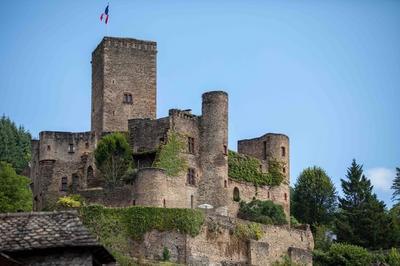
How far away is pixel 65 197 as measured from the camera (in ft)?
213

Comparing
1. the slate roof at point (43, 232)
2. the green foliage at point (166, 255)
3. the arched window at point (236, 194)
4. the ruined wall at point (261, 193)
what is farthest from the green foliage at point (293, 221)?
the slate roof at point (43, 232)

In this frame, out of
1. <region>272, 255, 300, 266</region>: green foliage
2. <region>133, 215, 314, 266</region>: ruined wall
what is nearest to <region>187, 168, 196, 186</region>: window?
<region>133, 215, 314, 266</region>: ruined wall

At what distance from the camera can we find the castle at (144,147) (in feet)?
209

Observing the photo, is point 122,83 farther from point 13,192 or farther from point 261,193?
point 13,192

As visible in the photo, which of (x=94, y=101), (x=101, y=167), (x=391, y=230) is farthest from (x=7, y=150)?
(x=391, y=230)

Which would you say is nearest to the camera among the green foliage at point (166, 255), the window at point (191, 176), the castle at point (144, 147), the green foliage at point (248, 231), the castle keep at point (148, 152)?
the green foliage at point (166, 255)

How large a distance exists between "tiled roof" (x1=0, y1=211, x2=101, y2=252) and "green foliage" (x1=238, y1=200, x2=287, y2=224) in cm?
4158

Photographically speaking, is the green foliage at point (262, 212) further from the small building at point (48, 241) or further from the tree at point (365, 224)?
the small building at point (48, 241)

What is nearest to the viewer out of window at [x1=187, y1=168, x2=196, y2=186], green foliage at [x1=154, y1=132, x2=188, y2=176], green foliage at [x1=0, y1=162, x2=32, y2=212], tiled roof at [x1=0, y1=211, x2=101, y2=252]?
tiled roof at [x1=0, y1=211, x2=101, y2=252]

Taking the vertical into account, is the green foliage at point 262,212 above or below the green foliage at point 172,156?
below

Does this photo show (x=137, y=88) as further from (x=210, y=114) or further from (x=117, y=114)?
(x=210, y=114)

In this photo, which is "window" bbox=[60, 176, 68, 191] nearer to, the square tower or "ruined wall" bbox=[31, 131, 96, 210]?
"ruined wall" bbox=[31, 131, 96, 210]

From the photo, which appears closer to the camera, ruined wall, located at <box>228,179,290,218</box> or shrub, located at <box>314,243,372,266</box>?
shrub, located at <box>314,243,372,266</box>

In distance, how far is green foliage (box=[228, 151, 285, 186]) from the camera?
69562 millimetres
